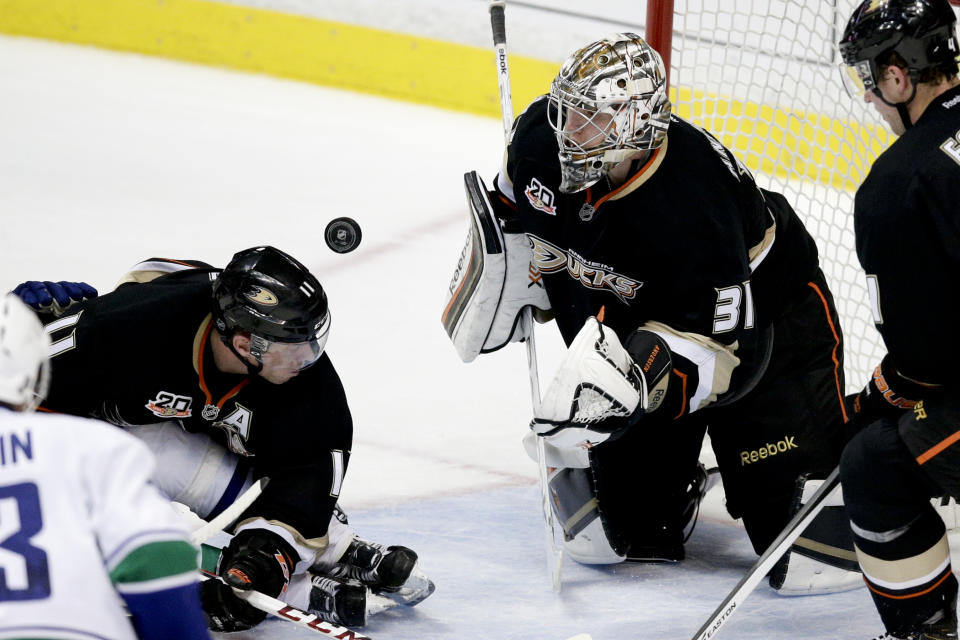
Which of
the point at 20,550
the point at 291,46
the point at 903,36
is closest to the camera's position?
the point at 20,550

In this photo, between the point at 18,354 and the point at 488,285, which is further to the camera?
the point at 488,285

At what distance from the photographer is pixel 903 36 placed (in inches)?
89.8

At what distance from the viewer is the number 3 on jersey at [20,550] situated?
4.65 feet

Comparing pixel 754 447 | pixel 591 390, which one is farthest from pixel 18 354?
pixel 754 447

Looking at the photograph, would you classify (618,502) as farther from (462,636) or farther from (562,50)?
(562,50)

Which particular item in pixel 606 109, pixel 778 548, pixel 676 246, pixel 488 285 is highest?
pixel 606 109

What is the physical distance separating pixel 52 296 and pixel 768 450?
155 cm

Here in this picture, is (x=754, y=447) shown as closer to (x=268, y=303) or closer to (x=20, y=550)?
(x=268, y=303)

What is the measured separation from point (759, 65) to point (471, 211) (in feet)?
4.11

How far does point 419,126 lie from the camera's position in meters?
6.09

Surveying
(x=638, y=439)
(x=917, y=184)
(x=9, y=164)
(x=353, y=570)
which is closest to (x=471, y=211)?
(x=638, y=439)

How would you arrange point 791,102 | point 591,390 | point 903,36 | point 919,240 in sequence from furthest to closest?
point 791,102 < point 591,390 < point 903,36 < point 919,240

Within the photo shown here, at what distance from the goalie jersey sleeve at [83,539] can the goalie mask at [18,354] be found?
3 centimetres

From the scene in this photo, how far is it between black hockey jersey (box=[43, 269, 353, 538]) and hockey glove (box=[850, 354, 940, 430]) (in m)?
1.02
